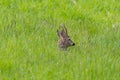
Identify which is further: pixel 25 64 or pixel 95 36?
pixel 95 36

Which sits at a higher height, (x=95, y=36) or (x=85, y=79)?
(x=95, y=36)

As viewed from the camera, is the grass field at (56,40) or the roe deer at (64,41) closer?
the grass field at (56,40)

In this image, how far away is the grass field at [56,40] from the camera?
5293 millimetres

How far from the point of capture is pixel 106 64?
5.67 m

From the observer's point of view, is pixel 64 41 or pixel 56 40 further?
pixel 56 40

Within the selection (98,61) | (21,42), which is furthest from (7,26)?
(98,61)

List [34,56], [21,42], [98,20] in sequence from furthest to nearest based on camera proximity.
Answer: [98,20] < [21,42] < [34,56]

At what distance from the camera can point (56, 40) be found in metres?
6.59

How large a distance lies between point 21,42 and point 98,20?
2300mm

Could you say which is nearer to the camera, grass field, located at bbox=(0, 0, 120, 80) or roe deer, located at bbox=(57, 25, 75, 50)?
grass field, located at bbox=(0, 0, 120, 80)

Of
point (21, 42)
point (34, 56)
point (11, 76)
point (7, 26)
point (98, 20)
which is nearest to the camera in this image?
point (11, 76)

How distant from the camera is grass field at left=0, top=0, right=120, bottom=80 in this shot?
529 cm

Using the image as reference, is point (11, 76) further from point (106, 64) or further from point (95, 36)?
point (95, 36)

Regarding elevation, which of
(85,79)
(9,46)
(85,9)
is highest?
(85,9)
